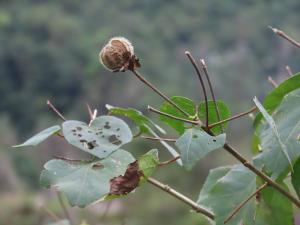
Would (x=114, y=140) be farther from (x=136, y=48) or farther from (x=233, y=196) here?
(x=136, y=48)

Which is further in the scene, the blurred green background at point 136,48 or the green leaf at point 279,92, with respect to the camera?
the blurred green background at point 136,48

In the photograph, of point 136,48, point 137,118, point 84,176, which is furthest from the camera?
point 136,48

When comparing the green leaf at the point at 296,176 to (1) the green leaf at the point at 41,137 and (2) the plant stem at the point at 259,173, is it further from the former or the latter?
(1) the green leaf at the point at 41,137

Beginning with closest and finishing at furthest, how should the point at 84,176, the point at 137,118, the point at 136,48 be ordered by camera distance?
the point at 84,176 < the point at 137,118 < the point at 136,48

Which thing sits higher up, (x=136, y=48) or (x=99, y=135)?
(x=99, y=135)

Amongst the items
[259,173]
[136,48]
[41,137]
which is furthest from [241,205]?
[136,48]

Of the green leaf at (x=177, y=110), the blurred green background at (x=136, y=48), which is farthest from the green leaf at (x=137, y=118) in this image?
the blurred green background at (x=136, y=48)
